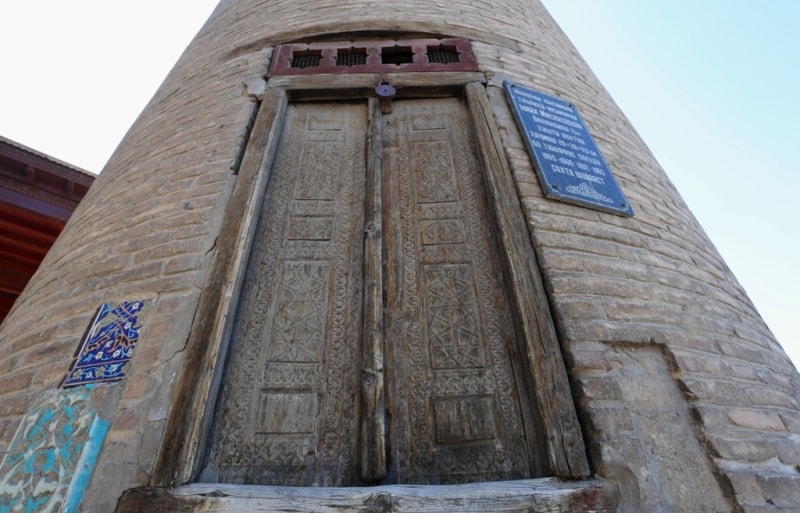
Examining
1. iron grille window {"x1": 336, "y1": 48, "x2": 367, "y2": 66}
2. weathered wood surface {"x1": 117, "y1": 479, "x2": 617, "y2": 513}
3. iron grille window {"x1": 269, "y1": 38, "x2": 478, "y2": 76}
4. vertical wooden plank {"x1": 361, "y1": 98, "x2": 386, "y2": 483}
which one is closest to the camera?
weathered wood surface {"x1": 117, "y1": 479, "x2": 617, "y2": 513}

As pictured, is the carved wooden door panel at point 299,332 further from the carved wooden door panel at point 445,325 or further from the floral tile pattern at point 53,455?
the floral tile pattern at point 53,455

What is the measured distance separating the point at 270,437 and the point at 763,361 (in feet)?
6.61

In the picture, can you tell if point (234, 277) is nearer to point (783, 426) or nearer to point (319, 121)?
point (319, 121)

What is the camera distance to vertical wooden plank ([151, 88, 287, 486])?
4.32 feet

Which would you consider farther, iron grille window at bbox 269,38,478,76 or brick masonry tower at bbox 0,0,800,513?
iron grille window at bbox 269,38,478,76

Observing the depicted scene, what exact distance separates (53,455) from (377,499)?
108 centimetres

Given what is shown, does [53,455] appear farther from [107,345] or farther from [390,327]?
[390,327]

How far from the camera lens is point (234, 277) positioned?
170cm

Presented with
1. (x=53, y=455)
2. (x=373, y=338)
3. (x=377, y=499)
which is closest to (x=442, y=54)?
(x=373, y=338)

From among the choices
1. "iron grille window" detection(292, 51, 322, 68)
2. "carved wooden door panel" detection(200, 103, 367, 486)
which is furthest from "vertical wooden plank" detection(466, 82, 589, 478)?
"iron grille window" detection(292, 51, 322, 68)

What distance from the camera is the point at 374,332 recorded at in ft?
5.46

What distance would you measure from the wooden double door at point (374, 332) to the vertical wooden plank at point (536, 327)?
12cm

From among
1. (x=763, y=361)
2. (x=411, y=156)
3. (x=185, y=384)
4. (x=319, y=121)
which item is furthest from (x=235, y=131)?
(x=763, y=361)

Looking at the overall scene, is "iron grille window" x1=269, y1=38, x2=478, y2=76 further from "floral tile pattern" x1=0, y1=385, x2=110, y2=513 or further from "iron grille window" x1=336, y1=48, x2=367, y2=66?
"floral tile pattern" x1=0, y1=385, x2=110, y2=513
